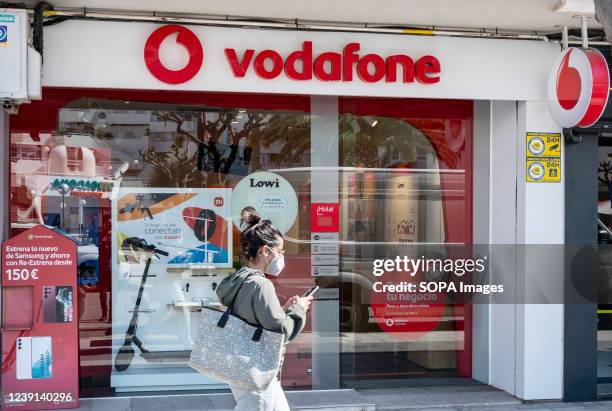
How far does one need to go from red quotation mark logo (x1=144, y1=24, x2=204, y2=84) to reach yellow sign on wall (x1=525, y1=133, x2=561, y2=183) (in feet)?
10.4

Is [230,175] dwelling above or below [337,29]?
below

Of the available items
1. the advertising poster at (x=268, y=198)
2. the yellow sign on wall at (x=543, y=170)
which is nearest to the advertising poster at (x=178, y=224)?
the advertising poster at (x=268, y=198)

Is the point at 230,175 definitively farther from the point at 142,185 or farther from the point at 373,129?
the point at 373,129

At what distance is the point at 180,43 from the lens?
7.07 meters

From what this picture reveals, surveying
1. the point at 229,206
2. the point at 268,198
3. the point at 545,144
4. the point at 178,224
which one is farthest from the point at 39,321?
the point at 545,144

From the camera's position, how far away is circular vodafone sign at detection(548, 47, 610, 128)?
269 inches

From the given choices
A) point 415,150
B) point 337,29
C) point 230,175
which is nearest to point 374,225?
point 415,150

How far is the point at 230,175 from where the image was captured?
26.4ft

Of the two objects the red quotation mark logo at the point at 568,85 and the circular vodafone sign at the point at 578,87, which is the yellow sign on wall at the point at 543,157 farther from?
the red quotation mark logo at the point at 568,85

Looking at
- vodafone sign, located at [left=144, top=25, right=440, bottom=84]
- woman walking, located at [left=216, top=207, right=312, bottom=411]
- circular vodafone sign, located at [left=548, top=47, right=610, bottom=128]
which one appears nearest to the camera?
woman walking, located at [left=216, top=207, right=312, bottom=411]

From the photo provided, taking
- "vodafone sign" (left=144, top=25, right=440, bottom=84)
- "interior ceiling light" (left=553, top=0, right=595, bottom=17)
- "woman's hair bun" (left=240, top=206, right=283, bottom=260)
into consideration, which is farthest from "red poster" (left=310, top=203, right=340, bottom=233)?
"woman's hair bun" (left=240, top=206, right=283, bottom=260)

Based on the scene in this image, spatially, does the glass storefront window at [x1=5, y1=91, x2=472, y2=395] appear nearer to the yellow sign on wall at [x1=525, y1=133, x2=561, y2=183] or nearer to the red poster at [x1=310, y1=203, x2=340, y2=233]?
the red poster at [x1=310, y1=203, x2=340, y2=233]

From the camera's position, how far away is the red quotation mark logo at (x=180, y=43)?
23.0 feet

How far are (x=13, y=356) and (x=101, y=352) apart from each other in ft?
3.43
